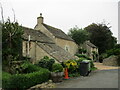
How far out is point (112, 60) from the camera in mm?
24922

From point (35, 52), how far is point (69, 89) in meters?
8.92

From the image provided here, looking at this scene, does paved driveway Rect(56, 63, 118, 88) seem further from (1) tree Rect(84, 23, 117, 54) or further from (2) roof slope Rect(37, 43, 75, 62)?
(1) tree Rect(84, 23, 117, 54)

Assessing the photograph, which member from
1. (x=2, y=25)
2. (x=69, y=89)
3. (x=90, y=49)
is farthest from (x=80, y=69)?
(x=90, y=49)

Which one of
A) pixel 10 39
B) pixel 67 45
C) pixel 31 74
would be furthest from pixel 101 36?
pixel 31 74

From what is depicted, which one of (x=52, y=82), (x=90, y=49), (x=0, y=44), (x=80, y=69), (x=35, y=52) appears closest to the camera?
(x=52, y=82)

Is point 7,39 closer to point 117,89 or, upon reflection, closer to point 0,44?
point 0,44

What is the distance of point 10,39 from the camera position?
458 inches

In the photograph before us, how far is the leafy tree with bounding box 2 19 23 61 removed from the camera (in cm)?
1165

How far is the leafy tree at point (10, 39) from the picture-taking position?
38.2ft

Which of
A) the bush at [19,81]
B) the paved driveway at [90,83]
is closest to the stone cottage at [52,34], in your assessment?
the paved driveway at [90,83]

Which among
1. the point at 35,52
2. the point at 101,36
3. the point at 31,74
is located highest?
the point at 101,36

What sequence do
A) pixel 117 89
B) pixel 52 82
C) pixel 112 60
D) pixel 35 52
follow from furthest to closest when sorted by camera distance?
pixel 112 60
pixel 35 52
pixel 52 82
pixel 117 89

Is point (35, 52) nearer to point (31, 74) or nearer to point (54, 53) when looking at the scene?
point (54, 53)

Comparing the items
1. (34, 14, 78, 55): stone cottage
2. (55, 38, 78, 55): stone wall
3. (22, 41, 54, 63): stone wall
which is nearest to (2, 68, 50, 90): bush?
(22, 41, 54, 63): stone wall
